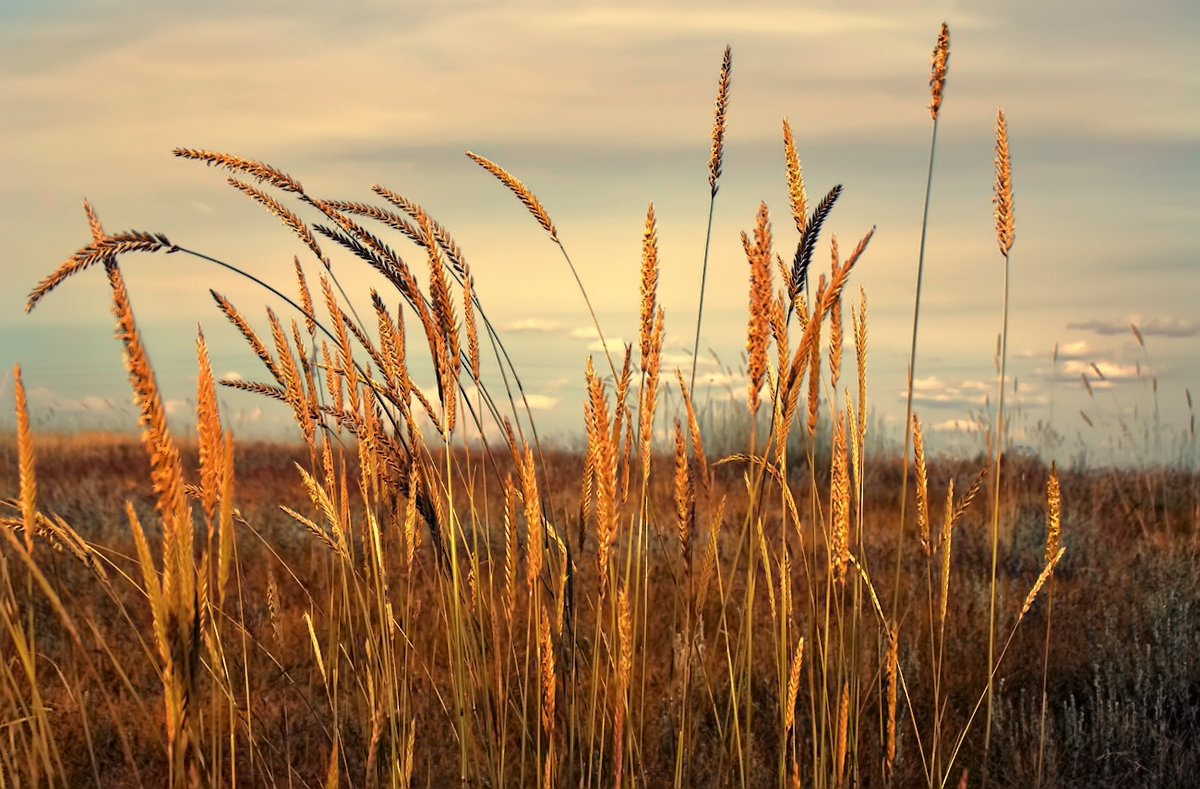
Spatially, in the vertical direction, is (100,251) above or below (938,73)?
below

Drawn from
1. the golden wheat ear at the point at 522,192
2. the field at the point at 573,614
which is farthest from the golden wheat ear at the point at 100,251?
the golden wheat ear at the point at 522,192

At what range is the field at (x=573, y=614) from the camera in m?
1.49

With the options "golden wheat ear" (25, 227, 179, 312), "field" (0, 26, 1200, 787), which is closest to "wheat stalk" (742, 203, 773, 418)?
"field" (0, 26, 1200, 787)

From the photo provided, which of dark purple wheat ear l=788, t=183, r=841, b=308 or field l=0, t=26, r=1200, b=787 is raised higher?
dark purple wheat ear l=788, t=183, r=841, b=308

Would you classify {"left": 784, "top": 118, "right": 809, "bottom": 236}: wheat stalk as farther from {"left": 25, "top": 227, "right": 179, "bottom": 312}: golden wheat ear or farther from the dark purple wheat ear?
{"left": 25, "top": 227, "right": 179, "bottom": 312}: golden wheat ear

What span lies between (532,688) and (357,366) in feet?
4.59

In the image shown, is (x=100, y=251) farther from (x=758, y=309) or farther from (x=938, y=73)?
(x=938, y=73)

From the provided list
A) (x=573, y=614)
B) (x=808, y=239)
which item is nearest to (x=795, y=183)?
(x=808, y=239)

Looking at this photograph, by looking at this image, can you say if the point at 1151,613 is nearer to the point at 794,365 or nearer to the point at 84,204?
the point at 794,365

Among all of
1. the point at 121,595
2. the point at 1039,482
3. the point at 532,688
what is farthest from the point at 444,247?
the point at 1039,482

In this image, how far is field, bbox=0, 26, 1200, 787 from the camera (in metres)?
1.49

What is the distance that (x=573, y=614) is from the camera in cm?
168

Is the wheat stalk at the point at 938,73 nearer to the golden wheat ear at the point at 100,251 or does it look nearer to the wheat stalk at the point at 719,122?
the wheat stalk at the point at 719,122

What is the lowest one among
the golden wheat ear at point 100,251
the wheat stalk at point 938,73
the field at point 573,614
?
the field at point 573,614
